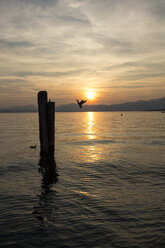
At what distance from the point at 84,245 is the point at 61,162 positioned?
34.0 ft

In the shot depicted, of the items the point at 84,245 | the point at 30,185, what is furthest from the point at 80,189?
the point at 84,245

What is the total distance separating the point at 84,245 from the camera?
227 inches

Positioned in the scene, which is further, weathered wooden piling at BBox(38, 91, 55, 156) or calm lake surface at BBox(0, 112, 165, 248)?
weathered wooden piling at BBox(38, 91, 55, 156)

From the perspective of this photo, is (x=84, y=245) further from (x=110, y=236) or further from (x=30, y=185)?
(x=30, y=185)

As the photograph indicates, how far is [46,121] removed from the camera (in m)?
16.0

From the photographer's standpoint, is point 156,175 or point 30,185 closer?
point 30,185

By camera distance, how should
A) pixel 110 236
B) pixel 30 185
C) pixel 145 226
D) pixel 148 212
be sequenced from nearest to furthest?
pixel 110 236
pixel 145 226
pixel 148 212
pixel 30 185

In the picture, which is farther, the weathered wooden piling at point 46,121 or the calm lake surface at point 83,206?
the weathered wooden piling at point 46,121

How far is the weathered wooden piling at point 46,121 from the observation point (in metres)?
15.8

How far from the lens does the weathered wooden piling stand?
622 inches

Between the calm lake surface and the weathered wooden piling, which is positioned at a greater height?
the weathered wooden piling

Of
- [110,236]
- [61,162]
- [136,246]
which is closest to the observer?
[136,246]

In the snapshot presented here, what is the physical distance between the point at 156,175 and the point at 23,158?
10.5 metres

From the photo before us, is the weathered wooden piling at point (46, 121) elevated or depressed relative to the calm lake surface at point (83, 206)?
elevated
